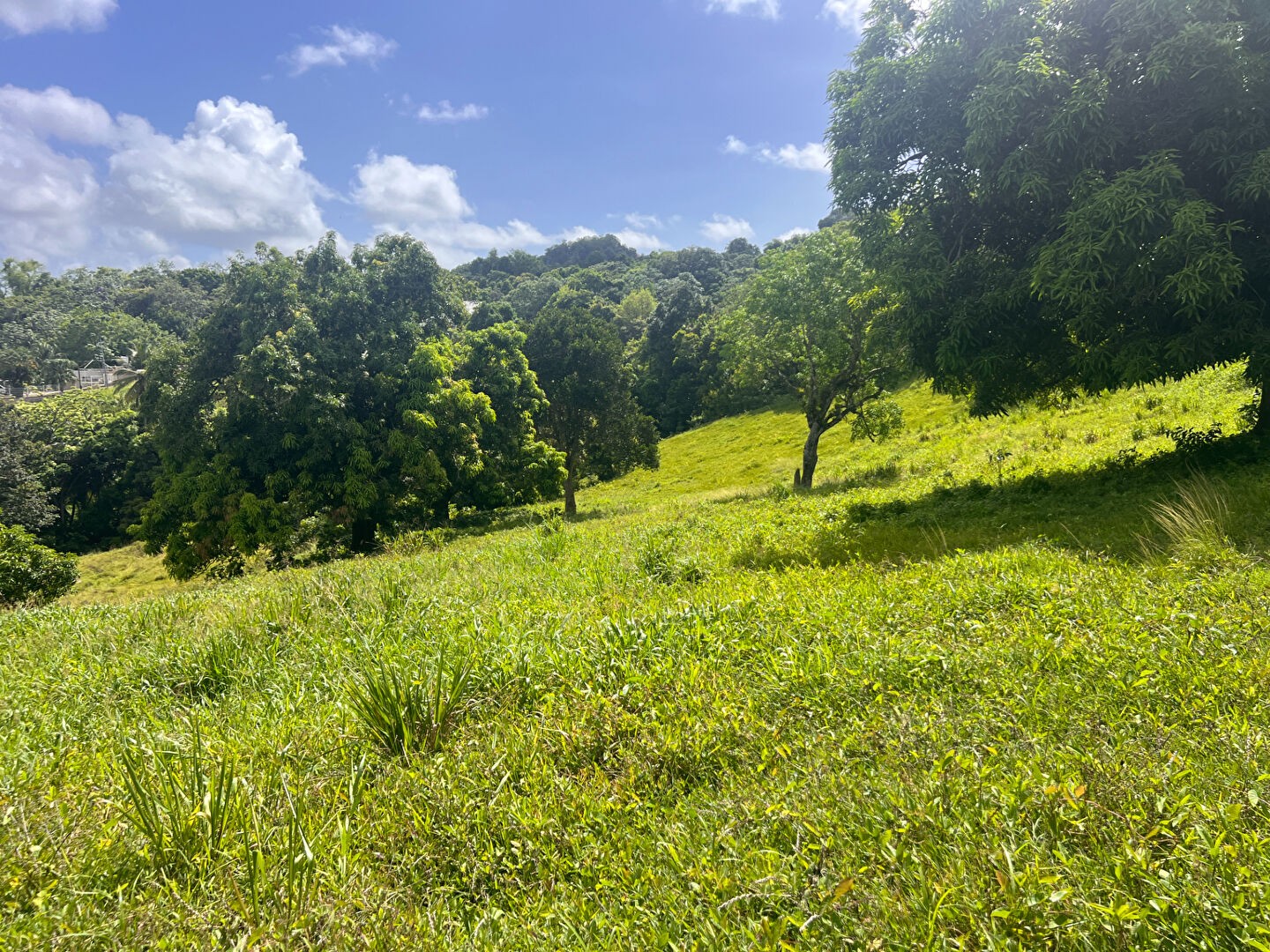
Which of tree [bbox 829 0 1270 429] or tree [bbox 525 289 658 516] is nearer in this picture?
tree [bbox 829 0 1270 429]

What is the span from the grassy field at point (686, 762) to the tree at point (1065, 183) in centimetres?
406

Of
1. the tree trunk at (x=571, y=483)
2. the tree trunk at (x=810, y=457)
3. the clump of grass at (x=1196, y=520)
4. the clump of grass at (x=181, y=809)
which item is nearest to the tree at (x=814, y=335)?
the tree trunk at (x=810, y=457)

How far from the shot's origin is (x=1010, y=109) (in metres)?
A: 9.80

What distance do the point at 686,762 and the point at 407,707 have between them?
2033 mm

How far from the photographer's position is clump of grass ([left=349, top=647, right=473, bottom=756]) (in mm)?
4008

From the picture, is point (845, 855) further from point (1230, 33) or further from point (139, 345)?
point (139, 345)

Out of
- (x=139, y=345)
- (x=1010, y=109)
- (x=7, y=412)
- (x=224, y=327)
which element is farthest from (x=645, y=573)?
(x=139, y=345)

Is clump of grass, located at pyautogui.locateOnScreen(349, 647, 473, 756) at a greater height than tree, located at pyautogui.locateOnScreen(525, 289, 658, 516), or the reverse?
tree, located at pyautogui.locateOnScreen(525, 289, 658, 516)

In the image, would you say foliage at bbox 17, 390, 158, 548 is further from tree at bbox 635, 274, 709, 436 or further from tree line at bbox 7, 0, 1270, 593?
tree at bbox 635, 274, 709, 436

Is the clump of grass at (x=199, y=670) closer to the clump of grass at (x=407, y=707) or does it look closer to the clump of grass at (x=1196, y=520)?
the clump of grass at (x=407, y=707)

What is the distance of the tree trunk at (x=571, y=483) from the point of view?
30.1 metres

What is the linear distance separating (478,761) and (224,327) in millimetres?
24034

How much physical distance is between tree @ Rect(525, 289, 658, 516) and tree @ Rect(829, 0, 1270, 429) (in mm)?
19166

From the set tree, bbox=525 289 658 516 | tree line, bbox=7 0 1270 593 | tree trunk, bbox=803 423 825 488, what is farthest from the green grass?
tree trunk, bbox=803 423 825 488
